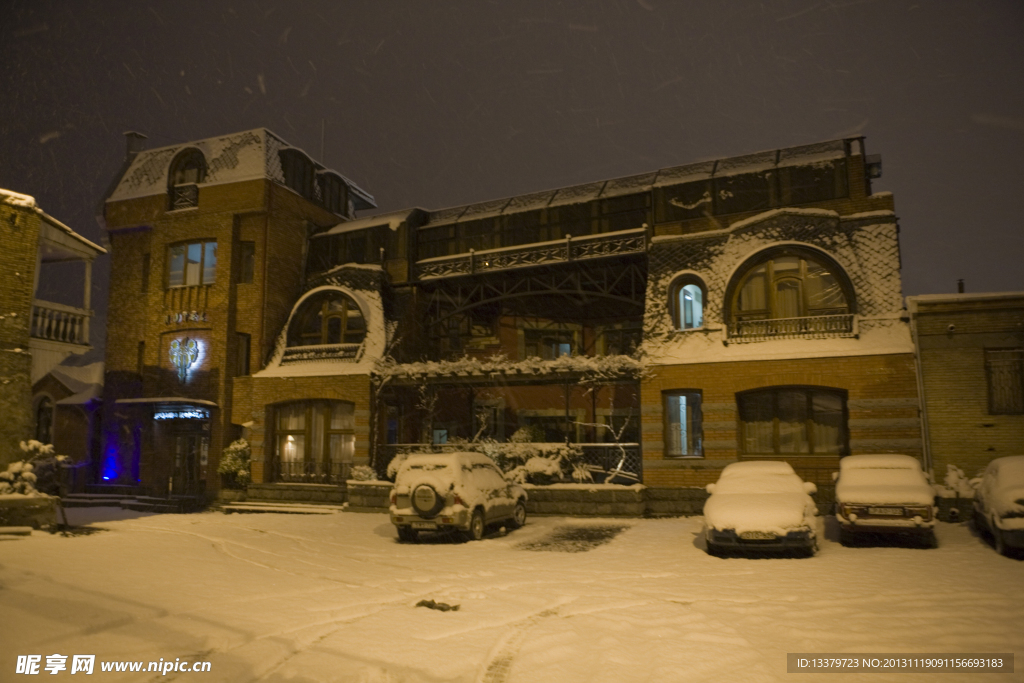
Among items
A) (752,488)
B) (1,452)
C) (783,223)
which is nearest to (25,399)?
(1,452)

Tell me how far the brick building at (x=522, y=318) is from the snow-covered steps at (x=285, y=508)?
108 centimetres

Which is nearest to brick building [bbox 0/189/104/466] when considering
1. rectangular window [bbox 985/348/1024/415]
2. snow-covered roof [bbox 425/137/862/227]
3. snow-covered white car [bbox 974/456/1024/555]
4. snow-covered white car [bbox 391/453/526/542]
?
snow-covered white car [bbox 391/453/526/542]

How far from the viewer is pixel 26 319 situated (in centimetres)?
1647

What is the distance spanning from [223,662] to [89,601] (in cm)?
323

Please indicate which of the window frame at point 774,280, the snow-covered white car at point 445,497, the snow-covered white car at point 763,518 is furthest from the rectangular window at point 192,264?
the snow-covered white car at point 763,518

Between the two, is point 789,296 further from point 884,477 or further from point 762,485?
point 762,485

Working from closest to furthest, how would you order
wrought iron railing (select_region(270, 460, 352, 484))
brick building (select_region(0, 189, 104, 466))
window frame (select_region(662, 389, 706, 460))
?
brick building (select_region(0, 189, 104, 466)), window frame (select_region(662, 389, 706, 460)), wrought iron railing (select_region(270, 460, 352, 484))

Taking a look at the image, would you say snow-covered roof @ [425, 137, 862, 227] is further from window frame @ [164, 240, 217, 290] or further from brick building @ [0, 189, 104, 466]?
brick building @ [0, 189, 104, 466]

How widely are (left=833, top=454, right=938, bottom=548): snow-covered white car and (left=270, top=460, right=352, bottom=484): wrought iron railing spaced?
51.0ft

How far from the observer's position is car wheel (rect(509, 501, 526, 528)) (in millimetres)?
16297

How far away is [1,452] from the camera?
605 inches

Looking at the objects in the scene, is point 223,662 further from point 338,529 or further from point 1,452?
point 1,452

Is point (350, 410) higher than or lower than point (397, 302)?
lower

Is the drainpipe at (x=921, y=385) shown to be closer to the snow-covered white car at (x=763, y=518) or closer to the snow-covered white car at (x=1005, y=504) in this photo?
the snow-covered white car at (x=1005, y=504)
